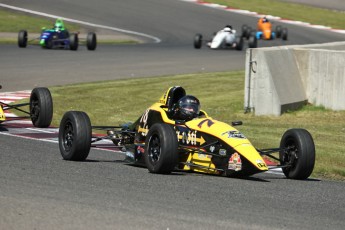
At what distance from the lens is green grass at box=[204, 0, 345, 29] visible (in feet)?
176

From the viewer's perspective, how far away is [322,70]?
19938mm

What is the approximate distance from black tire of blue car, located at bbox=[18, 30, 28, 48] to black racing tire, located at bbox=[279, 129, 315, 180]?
76.9ft

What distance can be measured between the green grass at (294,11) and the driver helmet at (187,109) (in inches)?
1598

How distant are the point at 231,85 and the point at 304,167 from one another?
13937 mm

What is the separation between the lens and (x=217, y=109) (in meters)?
20.6

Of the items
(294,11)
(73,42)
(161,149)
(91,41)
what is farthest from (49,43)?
(294,11)

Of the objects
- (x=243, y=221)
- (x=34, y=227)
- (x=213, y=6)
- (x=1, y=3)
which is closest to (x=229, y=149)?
(x=243, y=221)

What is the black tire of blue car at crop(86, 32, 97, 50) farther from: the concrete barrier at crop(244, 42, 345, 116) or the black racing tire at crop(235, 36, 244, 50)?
the concrete barrier at crop(244, 42, 345, 116)

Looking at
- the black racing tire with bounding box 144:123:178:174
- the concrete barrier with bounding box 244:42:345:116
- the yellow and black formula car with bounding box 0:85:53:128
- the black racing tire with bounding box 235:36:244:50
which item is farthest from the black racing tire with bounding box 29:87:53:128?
the black racing tire with bounding box 235:36:244:50

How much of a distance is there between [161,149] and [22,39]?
2385 centimetres

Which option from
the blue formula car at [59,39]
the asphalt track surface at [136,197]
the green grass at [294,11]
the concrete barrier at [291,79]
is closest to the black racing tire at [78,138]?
the asphalt track surface at [136,197]

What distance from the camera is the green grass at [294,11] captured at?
176 feet

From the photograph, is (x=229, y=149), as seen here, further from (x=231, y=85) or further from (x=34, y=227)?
(x=231, y=85)

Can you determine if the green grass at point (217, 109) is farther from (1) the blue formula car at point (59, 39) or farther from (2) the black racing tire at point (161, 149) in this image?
(1) the blue formula car at point (59, 39)
